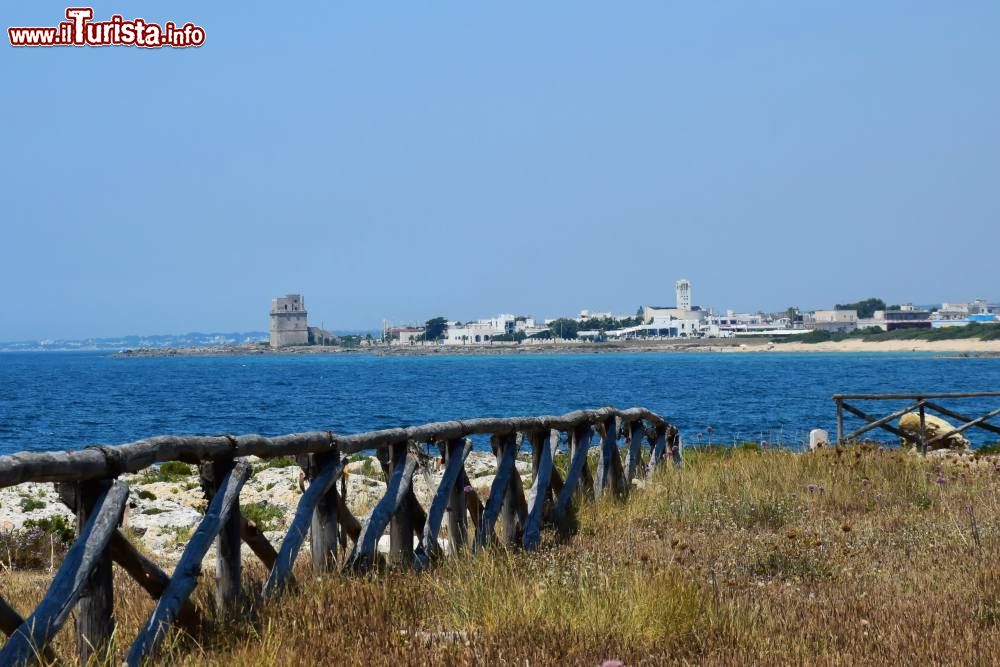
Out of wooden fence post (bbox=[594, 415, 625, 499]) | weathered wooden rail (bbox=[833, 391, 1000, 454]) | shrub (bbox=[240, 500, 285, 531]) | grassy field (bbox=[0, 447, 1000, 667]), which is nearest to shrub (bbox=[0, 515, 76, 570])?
grassy field (bbox=[0, 447, 1000, 667])

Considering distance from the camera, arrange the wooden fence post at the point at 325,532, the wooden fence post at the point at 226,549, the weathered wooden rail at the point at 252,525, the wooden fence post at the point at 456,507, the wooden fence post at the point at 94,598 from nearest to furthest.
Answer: the weathered wooden rail at the point at 252,525
the wooden fence post at the point at 94,598
the wooden fence post at the point at 226,549
the wooden fence post at the point at 325,532
the wooden fence post at the point at 456,507

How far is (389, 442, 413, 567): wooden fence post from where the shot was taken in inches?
342

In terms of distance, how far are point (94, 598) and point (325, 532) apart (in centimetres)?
262

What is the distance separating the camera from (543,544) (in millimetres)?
10273

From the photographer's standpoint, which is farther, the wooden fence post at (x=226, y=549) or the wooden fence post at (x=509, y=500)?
the wooden fence post at (x=509, y=500)

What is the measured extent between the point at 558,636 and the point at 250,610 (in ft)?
5.54

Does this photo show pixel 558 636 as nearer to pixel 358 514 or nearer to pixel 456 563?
pixel 456 563

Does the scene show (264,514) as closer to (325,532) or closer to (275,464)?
(325,532)

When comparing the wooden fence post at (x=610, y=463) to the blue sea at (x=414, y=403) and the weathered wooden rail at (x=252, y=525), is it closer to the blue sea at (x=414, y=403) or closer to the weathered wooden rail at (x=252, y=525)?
the weathered wooden rail at (x=252, y=525)

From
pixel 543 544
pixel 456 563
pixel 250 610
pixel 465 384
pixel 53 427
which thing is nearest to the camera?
pixel 250 610

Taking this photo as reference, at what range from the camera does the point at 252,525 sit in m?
7.03

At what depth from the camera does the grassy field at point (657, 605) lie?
235 inches

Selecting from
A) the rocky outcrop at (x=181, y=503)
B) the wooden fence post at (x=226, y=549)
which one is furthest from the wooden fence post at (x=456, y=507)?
the wooden fence post at (x=226, y=549)

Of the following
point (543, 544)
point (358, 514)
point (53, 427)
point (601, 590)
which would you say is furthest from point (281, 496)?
point (53, 427)
